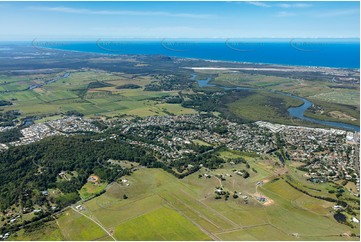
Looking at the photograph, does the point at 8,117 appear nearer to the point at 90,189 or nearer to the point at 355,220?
the point at 90,189

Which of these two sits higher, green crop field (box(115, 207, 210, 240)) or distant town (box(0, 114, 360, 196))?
distant town (box(0, 114, 360, 196))

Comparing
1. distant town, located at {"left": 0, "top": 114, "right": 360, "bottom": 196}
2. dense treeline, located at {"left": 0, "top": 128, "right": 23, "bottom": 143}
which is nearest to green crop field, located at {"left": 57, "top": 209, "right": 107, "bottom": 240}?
distant town, located at {"left": 0, "top": 114, "right": 360, "bottom": 196}

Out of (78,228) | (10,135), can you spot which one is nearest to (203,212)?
(78,228)

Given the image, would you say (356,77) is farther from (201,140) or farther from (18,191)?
(18,191)

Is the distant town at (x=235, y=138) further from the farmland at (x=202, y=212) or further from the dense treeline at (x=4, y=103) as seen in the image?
the dense treeline at (x=4, y=103)

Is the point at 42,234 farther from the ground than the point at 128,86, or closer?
closer

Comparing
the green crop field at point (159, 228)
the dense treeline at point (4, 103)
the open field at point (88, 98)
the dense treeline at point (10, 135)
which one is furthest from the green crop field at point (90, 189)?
the dense treeline at point (4, 103)

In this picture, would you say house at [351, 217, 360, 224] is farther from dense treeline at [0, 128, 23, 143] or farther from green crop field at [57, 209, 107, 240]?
dense treeline at [0, 128, 23, 143]
